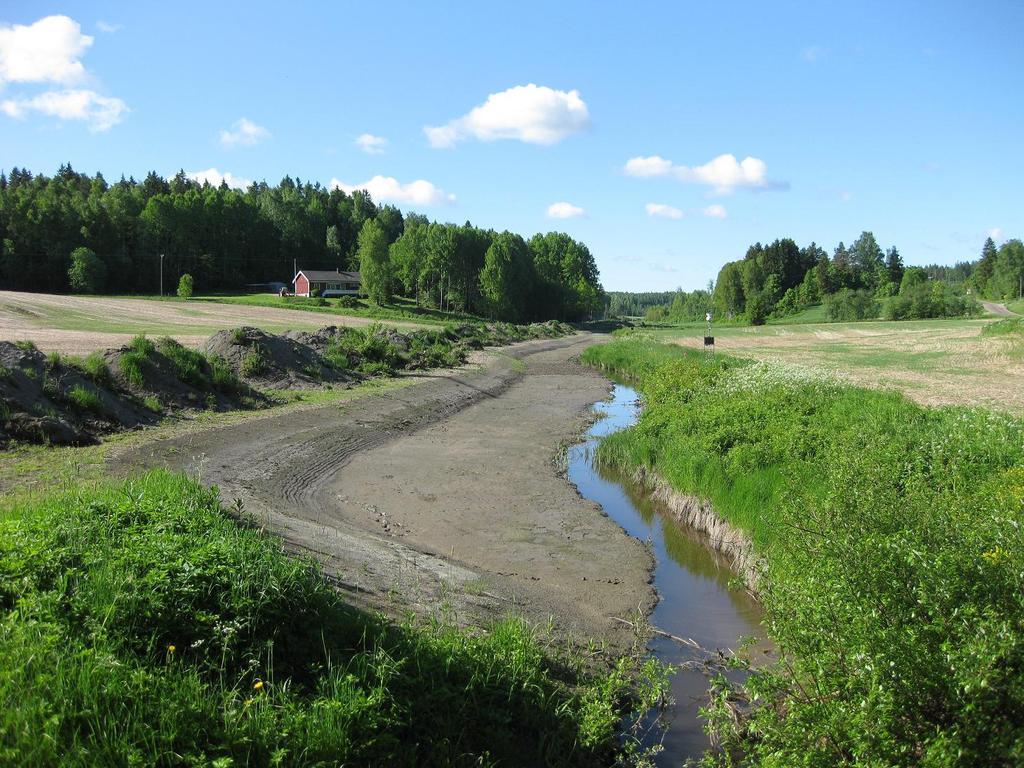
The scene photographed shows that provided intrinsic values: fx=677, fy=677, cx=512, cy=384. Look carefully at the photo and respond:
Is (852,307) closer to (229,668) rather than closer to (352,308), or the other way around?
(352,308)

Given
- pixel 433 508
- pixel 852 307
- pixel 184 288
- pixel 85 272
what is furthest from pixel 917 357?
pixel 85 272

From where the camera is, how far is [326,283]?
10819 cm

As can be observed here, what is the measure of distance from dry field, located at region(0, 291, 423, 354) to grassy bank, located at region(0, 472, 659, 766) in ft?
84.1

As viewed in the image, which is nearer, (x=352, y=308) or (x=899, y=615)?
(x=899, y=615)

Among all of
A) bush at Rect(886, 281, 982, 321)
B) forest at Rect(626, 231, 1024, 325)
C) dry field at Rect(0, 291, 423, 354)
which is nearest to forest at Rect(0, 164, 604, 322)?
dry field at Rect(0, 291, 423, 354)

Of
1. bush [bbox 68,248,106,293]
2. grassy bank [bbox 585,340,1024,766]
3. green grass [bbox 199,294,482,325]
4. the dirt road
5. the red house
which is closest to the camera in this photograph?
grassy bank [bbox 585,340,1024,766]

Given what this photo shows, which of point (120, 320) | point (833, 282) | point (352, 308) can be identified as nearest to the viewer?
point (120, 320)

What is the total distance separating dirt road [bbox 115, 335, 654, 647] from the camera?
8.92 meters

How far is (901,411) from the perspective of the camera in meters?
13.5

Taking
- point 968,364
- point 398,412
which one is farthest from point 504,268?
point 398,412

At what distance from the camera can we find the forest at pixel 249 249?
252ft

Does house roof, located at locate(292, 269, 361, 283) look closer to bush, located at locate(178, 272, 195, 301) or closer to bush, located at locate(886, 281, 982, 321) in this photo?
bush, located at locate(178, 272, 195, 301)

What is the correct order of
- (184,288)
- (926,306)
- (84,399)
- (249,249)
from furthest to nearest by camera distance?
(249,249)
(926,306)
(184,288)
(84,399)

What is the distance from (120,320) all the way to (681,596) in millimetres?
52437
